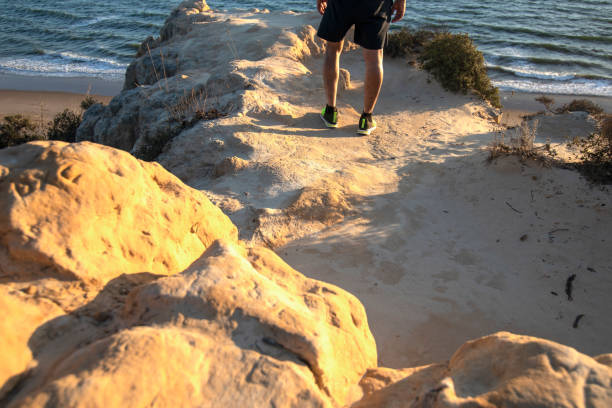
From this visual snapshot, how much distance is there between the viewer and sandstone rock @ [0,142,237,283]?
1745 millimetres

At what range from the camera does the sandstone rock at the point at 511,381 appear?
1357mm

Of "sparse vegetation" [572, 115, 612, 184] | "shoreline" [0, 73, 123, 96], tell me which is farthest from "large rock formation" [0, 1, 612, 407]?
"shoreline" [0, 73, 123, 96]

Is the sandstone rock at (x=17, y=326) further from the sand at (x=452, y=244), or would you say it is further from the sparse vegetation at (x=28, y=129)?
the sparse vegetation at (x=28, y=129)

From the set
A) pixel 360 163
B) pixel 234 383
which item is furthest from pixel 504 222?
pixel 234 383

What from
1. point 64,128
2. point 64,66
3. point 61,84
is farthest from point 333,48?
point 64,66

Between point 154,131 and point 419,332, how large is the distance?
406cm

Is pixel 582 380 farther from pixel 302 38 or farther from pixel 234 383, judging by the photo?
pixel 302 38

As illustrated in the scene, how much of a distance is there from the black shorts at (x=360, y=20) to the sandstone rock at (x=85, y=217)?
2871mm

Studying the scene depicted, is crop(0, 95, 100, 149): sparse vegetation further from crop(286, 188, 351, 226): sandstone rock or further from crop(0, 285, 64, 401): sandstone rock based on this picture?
crop(0, 285, 64, 401): sandstone rock

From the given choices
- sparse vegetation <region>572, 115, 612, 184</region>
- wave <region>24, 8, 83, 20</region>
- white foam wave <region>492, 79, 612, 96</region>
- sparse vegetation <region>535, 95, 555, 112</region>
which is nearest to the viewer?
sparse vegetation <region>572, 115, 612, 184</region>

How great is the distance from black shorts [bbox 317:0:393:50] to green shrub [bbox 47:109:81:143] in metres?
5.68

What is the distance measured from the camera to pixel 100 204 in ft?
6.33

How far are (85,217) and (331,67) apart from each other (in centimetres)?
357

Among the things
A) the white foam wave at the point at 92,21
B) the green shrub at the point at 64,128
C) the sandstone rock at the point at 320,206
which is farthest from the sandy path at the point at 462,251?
the white foam wave at the point at 92,21
